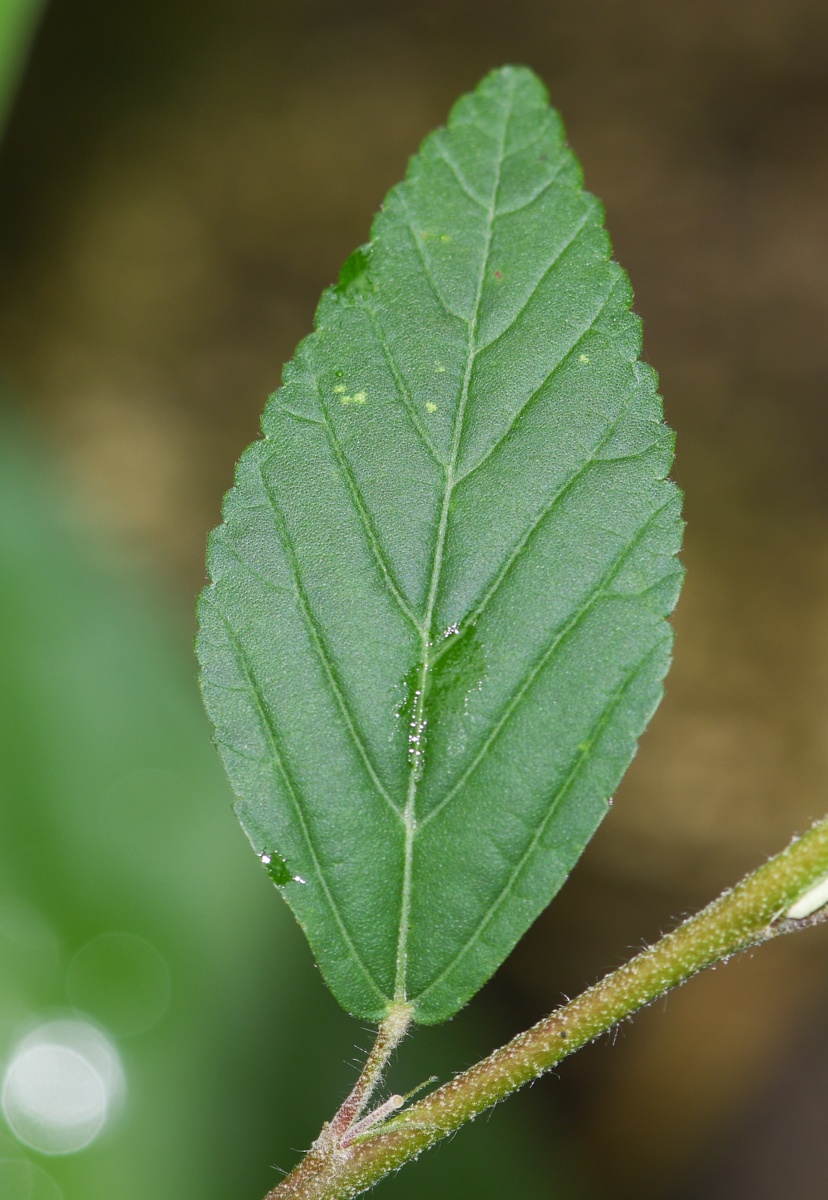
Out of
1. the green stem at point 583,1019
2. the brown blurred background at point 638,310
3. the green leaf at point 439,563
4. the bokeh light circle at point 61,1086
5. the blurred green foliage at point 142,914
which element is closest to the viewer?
the green stem at point 583,1019

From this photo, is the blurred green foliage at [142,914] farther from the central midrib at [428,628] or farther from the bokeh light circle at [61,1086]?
the central midrib at [428,628]

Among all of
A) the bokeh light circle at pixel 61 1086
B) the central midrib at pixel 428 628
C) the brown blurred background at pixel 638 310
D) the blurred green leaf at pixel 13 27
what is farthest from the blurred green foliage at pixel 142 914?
the central midrib at pixel 428 628

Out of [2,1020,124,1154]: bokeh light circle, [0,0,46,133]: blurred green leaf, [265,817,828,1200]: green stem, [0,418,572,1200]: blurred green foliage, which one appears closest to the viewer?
[265,817,828,1200]: green stem

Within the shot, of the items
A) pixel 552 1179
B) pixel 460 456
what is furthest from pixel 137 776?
pixel 460 456

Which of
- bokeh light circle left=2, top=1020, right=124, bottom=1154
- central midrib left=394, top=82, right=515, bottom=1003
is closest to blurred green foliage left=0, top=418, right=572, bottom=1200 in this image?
bokeh light circle left=2, top=1020, right=124, bottom=1154

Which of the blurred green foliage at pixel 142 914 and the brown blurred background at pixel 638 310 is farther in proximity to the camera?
the brown blurred background at pixel 638 310

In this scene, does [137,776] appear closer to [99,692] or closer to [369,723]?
[99,692]

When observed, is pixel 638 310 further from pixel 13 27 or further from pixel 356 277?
pixel 356 277

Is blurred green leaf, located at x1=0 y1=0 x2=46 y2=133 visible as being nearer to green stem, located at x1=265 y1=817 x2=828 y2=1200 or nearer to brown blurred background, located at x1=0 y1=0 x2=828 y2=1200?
brown blurred background, located at x1=0 y1=0 x2=828 y2=1200
